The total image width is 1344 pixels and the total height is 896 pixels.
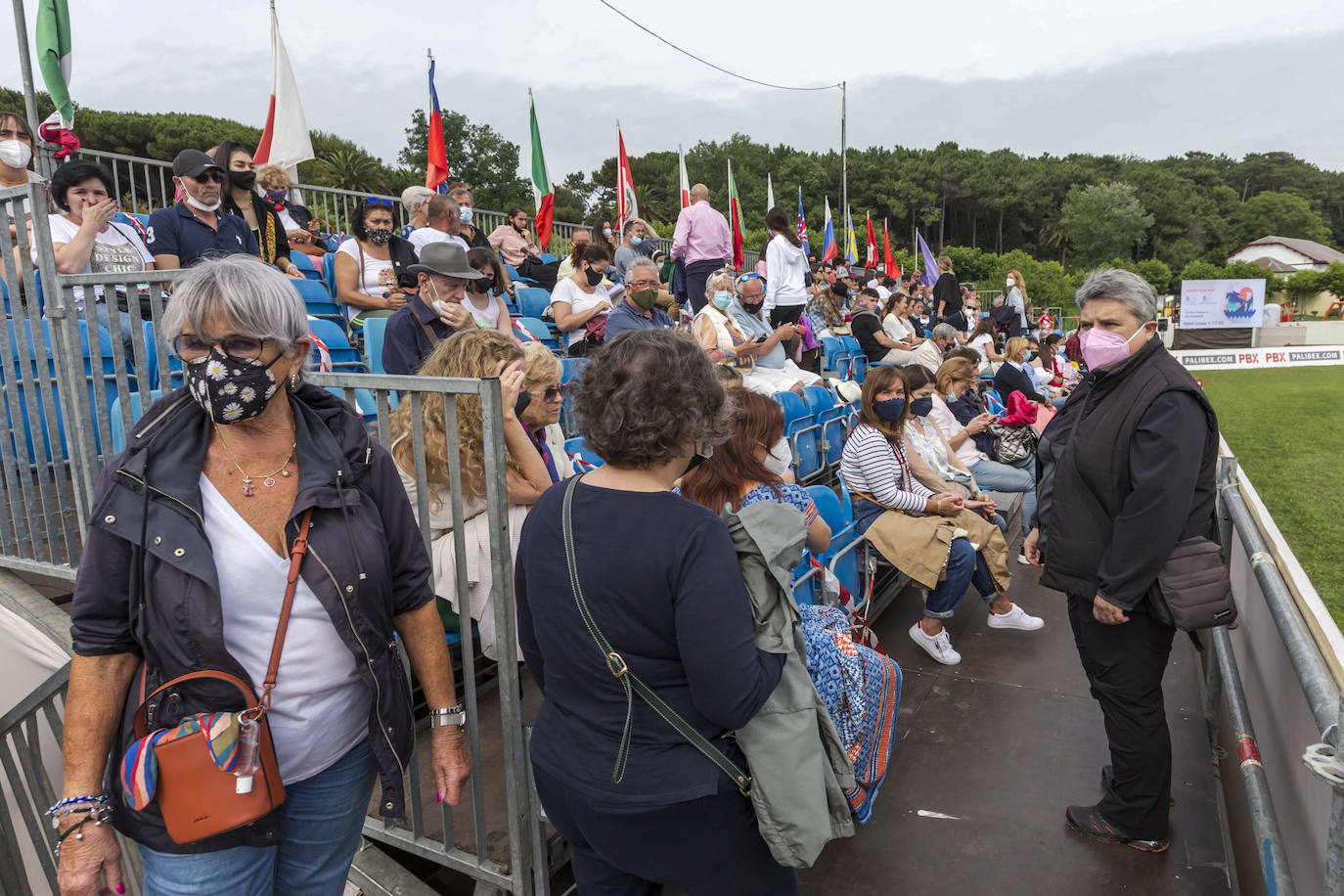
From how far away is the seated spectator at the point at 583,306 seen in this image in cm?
667

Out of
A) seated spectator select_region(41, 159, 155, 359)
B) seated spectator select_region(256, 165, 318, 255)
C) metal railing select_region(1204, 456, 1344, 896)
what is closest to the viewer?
metal railing select_region(1204, 456, 1344, 896)

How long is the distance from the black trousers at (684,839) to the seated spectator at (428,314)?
8.08 ft

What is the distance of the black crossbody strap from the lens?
162 cm

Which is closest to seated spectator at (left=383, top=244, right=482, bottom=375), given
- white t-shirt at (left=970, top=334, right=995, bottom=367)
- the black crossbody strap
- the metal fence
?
the metal fence

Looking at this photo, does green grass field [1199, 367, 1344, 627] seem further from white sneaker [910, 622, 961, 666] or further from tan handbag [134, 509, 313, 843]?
tan handbag [134, 509, 313, 843]

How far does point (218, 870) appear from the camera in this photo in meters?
1.60

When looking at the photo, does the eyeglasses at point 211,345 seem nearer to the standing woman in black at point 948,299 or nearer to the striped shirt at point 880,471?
the striped shirt at point 880,471

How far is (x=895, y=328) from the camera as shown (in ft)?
33.8

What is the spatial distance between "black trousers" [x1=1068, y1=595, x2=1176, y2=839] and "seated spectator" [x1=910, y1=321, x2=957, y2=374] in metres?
5.68

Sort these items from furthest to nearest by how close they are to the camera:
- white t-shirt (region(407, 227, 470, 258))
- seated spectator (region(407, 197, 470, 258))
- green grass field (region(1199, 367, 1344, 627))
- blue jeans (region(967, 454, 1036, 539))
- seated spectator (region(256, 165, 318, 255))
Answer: green grass field (region(1199, 367, 1344, 627)) < seated spectator (region(256, 165, 318, 255)) < blue jeans (region(967, 454, 1036, 539)) < seated spectator (region(407, 197, 470, 258)) < white t-shirt (region(407, 227, 470, 258))

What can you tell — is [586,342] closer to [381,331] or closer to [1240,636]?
[381,331]

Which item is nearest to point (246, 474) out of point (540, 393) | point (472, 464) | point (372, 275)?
point (472, 464)

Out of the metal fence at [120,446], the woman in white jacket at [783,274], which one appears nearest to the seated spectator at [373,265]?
the metal fence at [120,446]

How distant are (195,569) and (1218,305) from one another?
3739 cm
